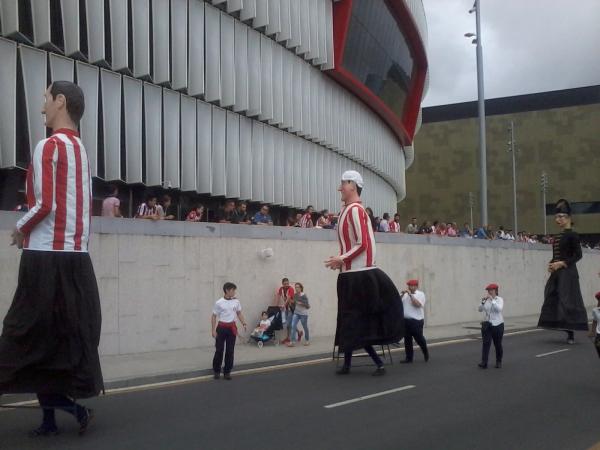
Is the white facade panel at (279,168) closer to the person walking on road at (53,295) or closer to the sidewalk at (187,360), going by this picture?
the sidewalk at (187,360)

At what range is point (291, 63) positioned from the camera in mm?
22500

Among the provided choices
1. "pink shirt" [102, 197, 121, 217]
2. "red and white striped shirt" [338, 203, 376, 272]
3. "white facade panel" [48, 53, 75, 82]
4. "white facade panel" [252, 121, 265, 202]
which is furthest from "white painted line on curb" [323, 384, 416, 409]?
"white facade panel" [252, 121, 265, 202]

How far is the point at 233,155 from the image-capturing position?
19781 mm

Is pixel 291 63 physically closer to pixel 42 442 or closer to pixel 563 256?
pixel 563 256

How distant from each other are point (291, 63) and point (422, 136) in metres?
43.3

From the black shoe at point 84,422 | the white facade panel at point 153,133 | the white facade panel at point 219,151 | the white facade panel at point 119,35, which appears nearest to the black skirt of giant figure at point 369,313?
the black shoe at point 84,422

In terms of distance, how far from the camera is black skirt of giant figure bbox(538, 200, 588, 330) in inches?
581

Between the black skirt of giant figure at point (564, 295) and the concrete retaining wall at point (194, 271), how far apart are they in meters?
5.44

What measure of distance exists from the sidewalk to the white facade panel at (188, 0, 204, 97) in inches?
277

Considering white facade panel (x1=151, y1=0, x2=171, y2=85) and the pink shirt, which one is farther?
white facade panel (x1=151, y1=0, x2=171, y2=85)

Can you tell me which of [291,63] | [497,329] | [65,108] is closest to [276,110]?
[291,63]

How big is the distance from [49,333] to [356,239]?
4733 millimetres

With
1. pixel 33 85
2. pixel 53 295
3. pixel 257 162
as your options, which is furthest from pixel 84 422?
pixel 257 162

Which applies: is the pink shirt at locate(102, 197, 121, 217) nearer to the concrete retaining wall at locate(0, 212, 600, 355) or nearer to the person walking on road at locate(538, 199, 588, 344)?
the concrete retaining wall at locate(0, 212, 600, 355)
